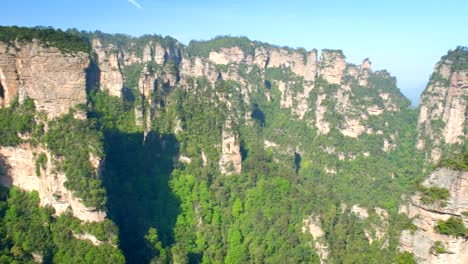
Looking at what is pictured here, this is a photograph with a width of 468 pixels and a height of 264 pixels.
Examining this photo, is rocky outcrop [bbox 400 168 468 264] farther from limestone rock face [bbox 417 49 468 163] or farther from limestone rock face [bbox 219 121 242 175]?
limestone rock face [bbox 417 49 468 163]

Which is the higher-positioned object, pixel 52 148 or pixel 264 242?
pixel 52 148

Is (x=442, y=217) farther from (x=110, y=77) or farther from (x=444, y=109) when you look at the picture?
(x=444, y=109)

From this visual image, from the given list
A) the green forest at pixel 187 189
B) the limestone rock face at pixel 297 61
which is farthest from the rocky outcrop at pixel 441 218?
the limestone rock face at pixel 297 61

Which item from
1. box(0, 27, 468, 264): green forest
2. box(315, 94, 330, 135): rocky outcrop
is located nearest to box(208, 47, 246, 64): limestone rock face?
box(315, 94, 330, 135): rocky outcrop

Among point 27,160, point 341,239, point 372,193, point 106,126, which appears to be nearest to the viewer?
point 27,160

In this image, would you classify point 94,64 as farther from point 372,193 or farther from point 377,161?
point 377,161

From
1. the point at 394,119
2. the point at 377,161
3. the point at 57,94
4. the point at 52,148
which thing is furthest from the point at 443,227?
the point at 394,119
